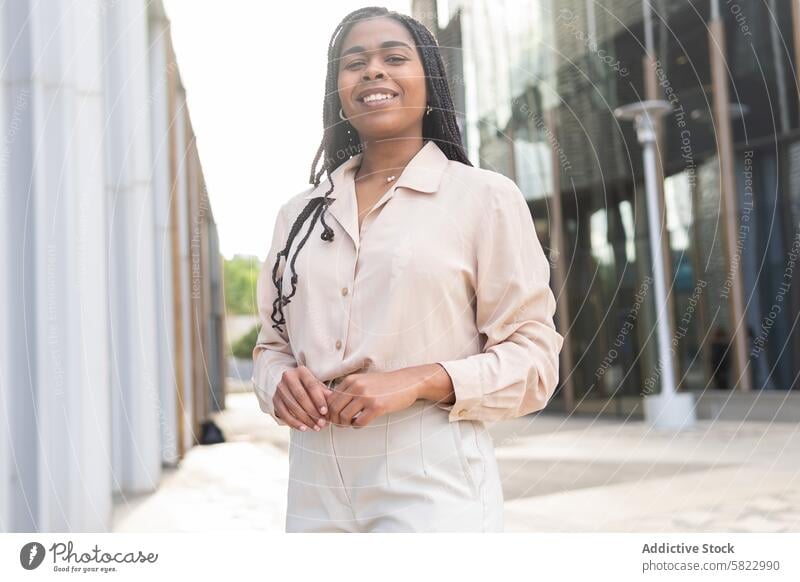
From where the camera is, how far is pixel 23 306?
7.50 ft

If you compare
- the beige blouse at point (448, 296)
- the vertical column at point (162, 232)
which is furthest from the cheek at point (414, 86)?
the vertical column at point (162, 232)

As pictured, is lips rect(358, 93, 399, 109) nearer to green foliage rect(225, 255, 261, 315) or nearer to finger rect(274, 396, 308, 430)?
finger rect(274, 396, 308, 430)

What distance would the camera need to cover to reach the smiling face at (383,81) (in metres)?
1.28

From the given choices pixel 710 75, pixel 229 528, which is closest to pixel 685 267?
pixel 710 75

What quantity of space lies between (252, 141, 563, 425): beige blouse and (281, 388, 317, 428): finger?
2.2 inches

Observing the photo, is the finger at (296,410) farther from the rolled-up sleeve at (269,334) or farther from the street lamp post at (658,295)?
the street lamp post at (658,295)

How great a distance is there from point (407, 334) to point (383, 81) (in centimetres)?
36

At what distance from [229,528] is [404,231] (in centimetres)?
225

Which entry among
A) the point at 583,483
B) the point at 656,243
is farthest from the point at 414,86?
the point at 656,243

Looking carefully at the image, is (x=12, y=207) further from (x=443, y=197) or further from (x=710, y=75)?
(x=710, y=75)

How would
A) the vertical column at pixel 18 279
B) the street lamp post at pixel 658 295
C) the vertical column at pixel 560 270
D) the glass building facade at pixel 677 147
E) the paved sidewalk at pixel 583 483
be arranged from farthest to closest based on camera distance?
the vertical column at pixel 560 270
the glass building facade at pixel 677 147
the street lamp post at pixel 658 295
the paved sidewalk at pixel 583 483
the vertical column at pixel 18 279

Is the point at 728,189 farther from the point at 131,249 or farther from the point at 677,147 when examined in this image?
the point at 131,249

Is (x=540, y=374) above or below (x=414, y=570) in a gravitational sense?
above

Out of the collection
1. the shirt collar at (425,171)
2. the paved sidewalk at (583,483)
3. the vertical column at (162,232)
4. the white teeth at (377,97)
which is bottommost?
the paved sidewalk at (583,483)
